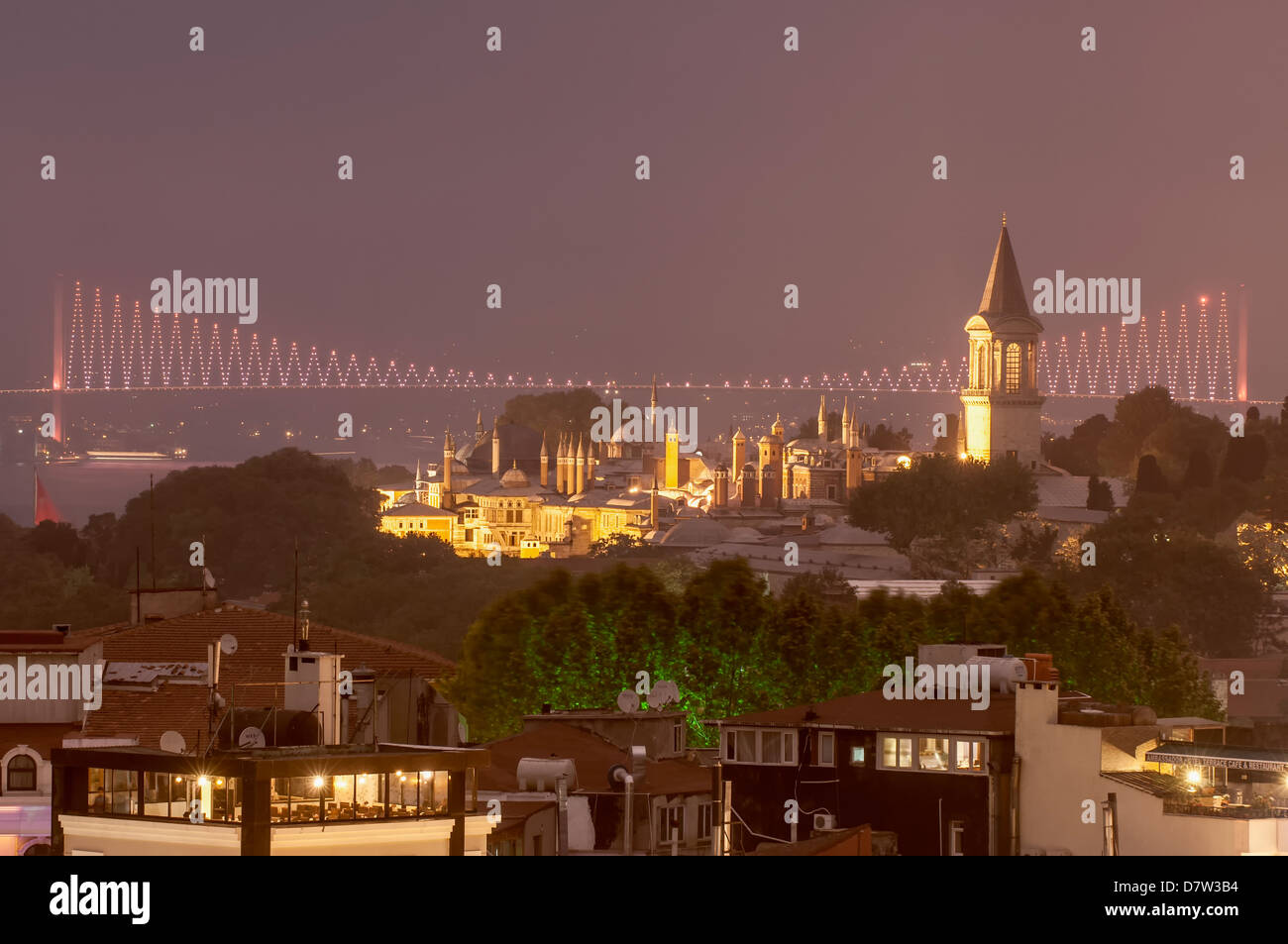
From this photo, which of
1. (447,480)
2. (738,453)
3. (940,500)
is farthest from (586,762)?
(447,480)

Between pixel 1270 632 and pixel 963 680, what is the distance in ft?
190

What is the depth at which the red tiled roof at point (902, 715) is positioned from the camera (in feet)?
79.4

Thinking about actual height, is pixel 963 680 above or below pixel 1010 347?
below

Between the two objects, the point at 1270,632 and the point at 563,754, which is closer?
the point at 563,754

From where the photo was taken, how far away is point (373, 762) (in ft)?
53.9

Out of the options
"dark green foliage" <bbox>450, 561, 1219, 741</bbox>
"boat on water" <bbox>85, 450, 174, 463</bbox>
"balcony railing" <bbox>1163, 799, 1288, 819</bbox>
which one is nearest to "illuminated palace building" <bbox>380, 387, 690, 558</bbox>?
"boat on water" <bbox>85, 450, 174, 463</bbox>

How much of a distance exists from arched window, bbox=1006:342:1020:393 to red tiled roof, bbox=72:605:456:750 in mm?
108064

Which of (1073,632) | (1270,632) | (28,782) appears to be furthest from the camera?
(1270,632)

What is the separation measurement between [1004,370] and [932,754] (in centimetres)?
12093

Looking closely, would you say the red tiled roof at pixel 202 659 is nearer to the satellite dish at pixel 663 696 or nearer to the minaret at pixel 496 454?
the satellite dish at pixel 663 696

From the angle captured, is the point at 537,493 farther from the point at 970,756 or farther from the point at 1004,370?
the point at 970,756
